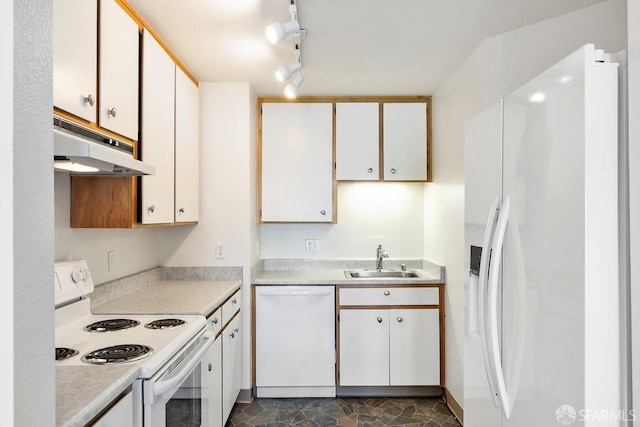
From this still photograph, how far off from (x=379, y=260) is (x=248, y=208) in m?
1.24

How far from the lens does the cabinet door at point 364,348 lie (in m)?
2.86

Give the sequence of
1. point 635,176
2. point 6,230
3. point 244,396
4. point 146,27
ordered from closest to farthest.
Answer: point 6,230, point 635,176, point 146,27, point 244,396

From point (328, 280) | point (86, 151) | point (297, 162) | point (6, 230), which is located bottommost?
point (328, 280)

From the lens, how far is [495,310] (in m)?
1.16

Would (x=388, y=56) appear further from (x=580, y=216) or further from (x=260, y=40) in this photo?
(x=580, y=216)

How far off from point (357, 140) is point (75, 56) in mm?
2172

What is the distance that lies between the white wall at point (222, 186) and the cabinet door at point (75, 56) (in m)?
1.37

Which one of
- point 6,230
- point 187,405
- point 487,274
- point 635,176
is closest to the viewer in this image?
point 6,230

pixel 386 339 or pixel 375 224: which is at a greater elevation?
pixel 375 224

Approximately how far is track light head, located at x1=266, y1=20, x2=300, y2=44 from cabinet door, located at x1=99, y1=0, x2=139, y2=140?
2.10 feet

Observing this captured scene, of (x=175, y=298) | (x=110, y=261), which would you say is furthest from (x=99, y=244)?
(x=175, y=298)

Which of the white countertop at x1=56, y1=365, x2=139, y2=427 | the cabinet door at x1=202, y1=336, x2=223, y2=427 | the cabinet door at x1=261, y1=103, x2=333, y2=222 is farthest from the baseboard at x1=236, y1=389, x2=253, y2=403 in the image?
the white countertop at x1=56, y1=365, x2=139, y2=427

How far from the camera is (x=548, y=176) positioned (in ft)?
3.19

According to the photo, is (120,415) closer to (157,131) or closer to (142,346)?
(142,346)
